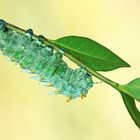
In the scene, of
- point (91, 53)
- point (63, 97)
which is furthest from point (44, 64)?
point (63, 97)

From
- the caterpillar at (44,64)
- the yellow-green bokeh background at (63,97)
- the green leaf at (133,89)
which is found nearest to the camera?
the green leaf at (133,89)

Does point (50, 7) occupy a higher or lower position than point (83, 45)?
higher

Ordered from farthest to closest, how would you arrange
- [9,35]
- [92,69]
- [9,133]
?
[9,133] → [9,35] → [92,69]

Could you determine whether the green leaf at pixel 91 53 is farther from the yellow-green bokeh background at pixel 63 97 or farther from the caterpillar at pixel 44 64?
the yellow-green bokeh background at pixel 63 97

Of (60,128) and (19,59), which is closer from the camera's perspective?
(19,59)

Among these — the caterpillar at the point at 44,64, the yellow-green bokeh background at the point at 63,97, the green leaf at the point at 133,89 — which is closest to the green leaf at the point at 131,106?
the green leaf at the point at 133,89

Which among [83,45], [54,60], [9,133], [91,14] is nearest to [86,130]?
[9,133]

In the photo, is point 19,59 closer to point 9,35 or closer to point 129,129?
point 9,35
